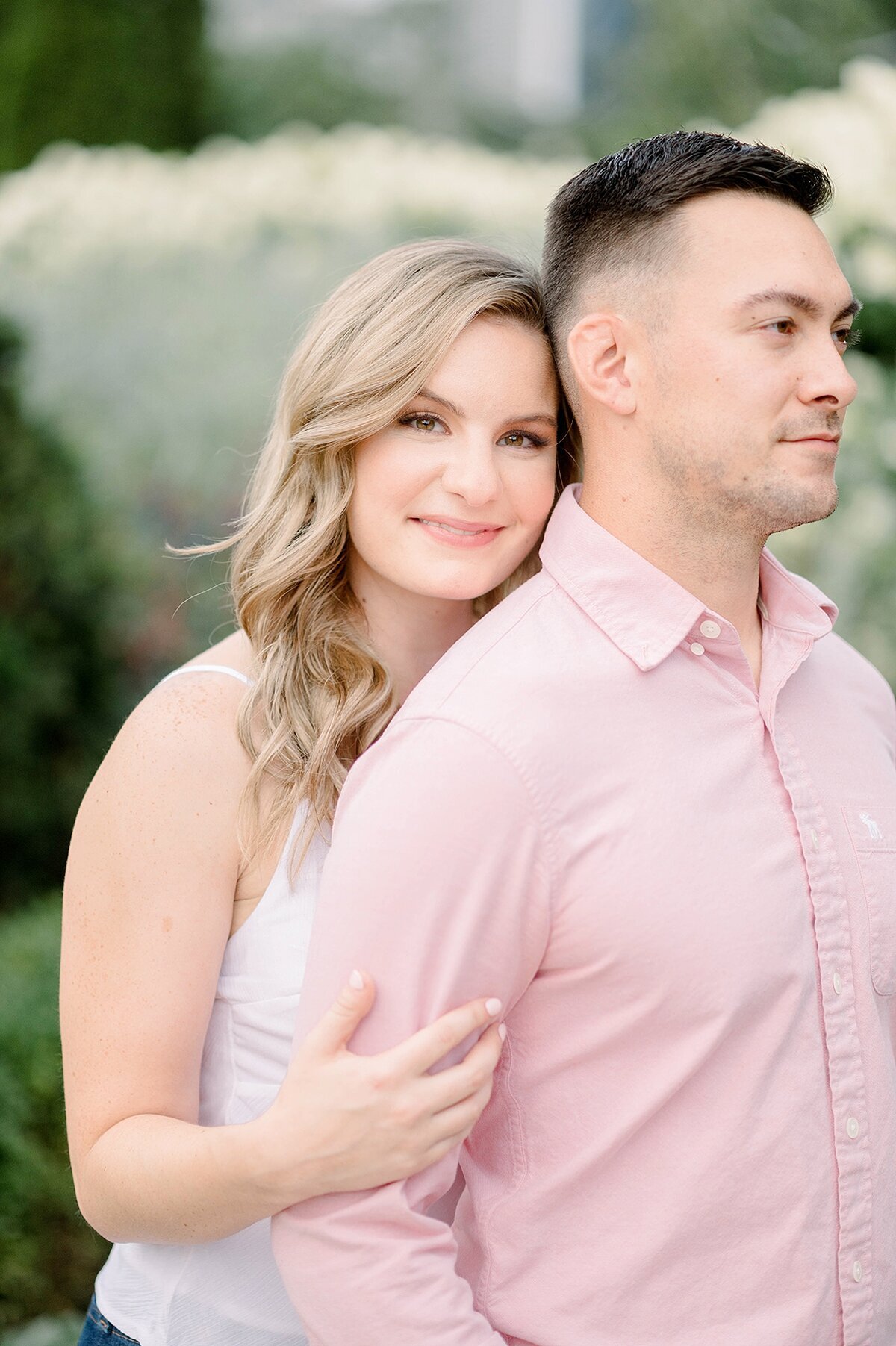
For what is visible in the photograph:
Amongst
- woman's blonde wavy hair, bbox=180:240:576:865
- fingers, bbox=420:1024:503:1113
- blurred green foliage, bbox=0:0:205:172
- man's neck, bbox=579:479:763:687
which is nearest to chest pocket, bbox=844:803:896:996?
man's neck, bbox=579:479:763:687

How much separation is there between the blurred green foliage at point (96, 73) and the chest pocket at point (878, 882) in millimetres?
6144

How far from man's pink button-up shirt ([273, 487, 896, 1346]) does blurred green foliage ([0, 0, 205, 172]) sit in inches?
238

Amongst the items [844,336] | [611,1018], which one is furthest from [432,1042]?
[844,336]

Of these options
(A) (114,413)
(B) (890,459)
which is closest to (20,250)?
(A) (114,413)

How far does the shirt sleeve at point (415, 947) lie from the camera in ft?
5.30

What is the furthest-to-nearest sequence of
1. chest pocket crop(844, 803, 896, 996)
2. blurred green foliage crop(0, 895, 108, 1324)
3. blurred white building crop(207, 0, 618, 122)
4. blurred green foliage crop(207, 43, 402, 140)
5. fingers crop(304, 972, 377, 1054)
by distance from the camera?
1. blurred white building crop(207, 0, 618, 122)
2. blurred green foliage crop(207, 43, 402, 140)
3. blurred green foliage crop(0, 895, 108, 1324)
4. chest pocket crop(844, 803, 896, 996)
5. fingers crop(304, 972, 377, 1054)

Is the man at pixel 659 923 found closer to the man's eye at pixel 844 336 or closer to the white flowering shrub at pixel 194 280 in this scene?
the man's eye at pixel 844 336

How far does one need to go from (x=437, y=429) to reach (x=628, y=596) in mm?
455

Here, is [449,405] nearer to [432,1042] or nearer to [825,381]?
[825,381]

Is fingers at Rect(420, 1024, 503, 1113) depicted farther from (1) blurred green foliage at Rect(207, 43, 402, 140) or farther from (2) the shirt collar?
(1) blurred green foliage at Rect(207, 43, 402, 140)

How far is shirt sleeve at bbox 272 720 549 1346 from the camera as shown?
5.30 feet

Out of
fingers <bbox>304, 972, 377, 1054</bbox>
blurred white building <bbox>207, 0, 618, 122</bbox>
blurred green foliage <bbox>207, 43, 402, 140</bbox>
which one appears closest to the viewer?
fingers <bbox>304, 972, 377, 1054</bbox>

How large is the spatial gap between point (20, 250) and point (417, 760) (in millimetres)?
4598

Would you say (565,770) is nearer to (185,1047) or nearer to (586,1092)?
(586,1092)
